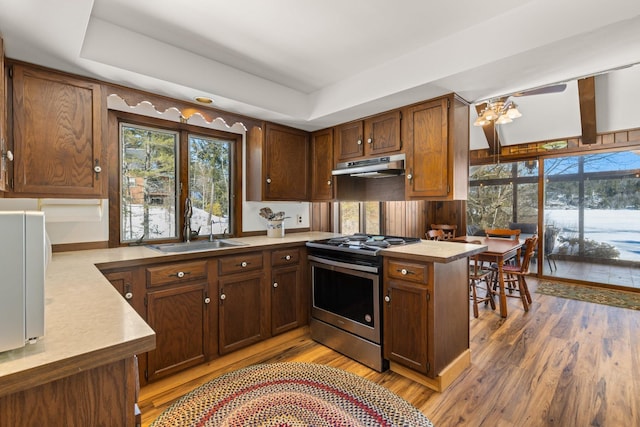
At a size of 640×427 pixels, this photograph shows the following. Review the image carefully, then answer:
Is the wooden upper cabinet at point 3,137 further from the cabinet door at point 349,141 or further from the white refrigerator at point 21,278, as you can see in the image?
the cabinet door at point 349,141

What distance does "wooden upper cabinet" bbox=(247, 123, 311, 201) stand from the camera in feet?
10.0

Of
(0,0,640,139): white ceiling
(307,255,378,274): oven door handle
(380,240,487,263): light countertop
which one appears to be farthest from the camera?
(307,255,378,274): oven door handle

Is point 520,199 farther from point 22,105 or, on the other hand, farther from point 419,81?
point 22,105

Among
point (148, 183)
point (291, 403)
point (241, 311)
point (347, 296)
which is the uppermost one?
point (148, 183)

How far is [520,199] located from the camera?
561cm

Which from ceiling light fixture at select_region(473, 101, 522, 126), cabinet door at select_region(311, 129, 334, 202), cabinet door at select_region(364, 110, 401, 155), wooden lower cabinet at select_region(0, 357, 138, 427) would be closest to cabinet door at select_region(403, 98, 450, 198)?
cabinet door at select_region(364, 110, 401, 155)

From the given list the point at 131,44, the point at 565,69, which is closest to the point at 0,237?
the point at 131,44

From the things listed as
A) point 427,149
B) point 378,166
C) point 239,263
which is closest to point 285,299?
point 239,263

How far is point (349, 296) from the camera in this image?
2.57 metres

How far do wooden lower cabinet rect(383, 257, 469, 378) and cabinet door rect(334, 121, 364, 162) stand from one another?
4.13 ft

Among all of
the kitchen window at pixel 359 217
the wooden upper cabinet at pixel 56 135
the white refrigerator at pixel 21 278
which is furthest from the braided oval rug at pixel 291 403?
the kitchen window at pixel 359 217

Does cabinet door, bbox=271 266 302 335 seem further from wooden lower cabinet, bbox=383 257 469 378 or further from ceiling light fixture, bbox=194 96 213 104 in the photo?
ceiling light fixture, bbox=194 96 213 104

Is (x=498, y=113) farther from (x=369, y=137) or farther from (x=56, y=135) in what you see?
(x=56, y=135)

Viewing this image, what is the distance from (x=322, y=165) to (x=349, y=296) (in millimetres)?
1503
